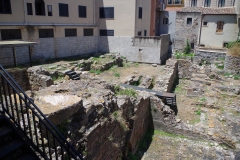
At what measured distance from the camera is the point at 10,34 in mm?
16531

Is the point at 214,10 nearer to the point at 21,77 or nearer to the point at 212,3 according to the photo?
the point at 212,3

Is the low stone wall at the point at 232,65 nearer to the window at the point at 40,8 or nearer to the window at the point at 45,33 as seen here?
the window at the point at 45,33

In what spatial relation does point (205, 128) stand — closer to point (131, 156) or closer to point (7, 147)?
point (131, 156)

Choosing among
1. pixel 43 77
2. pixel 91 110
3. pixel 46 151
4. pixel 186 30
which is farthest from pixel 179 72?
pixel 46 151

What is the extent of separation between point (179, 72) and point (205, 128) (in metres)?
11.8

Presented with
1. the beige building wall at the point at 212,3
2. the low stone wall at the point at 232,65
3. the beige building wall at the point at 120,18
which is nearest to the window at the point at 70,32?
the beige building wall at the point at 120,18

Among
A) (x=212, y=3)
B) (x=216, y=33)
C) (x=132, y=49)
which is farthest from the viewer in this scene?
(x=212, y=3)

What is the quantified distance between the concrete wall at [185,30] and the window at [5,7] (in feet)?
71.4

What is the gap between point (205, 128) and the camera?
1024 cm

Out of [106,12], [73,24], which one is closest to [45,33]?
[73,24]

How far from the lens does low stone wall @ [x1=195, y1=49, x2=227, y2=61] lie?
80.2ft

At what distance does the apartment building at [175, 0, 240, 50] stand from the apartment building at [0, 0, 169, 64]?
4757 millimetres

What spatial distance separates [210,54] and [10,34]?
70.4 ft

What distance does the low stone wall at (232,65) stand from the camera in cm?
2061
